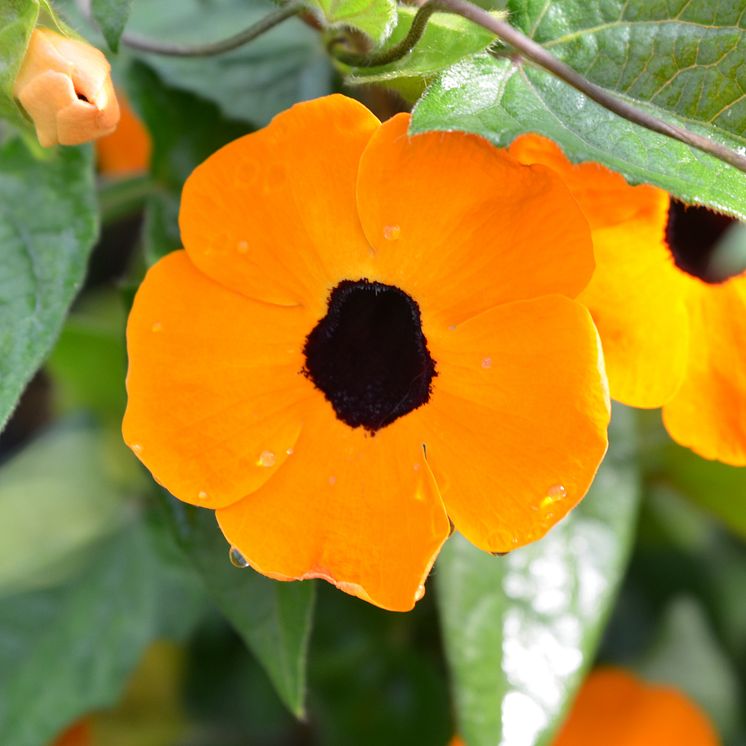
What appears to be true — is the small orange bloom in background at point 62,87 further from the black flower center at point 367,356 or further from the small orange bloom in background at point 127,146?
the small orange bloom in background at point 127,146

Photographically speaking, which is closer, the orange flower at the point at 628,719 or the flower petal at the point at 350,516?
the flower petal at the point at 350,516

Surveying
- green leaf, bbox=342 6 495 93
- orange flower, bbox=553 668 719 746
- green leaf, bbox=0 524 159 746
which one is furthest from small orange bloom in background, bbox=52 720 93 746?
green leaf, bbox=342 6 495 93

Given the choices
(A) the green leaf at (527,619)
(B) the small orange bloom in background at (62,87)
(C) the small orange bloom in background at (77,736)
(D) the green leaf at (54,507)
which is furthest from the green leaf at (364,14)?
(C) the small orange bloom in background at (77,736)

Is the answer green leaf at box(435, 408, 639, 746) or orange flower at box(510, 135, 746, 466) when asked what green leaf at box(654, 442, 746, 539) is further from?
orange flower at box(510, 135, 746, 466)

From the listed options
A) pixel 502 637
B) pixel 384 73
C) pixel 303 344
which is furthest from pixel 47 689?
pixel 384 73

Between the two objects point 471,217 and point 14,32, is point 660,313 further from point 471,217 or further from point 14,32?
point 14,32

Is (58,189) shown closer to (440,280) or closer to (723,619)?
(440,280)
